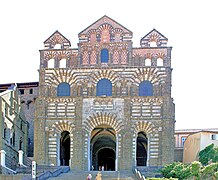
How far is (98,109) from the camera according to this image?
157 feet

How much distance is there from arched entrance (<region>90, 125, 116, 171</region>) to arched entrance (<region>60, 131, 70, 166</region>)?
242cm

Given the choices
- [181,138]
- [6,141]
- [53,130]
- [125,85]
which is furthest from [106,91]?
[181,138]

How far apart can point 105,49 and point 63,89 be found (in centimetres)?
529

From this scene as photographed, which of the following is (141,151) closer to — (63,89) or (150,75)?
(150,75)

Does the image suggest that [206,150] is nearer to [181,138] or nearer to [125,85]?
[125,85]

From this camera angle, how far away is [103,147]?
191ft

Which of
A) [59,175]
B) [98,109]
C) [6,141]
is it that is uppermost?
[98,109]

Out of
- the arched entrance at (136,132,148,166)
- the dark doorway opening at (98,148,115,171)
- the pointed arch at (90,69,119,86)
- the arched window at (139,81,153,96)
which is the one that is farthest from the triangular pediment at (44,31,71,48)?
the dark doorway opening at (98,148,115,171)

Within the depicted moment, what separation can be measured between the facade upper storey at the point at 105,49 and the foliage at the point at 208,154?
838 cm

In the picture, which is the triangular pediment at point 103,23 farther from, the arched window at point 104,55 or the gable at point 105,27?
the arched window at point 104,55

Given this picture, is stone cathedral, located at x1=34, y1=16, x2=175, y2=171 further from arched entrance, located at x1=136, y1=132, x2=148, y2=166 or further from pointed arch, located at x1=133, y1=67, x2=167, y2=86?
arched entrance, located at x1=136, y1=132, x2=148, y2=166

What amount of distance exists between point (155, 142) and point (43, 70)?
475 inches

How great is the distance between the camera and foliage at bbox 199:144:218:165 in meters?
45.8

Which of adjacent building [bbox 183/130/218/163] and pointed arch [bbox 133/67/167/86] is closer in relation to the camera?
pointed arch [bbox 133/67/167/86]
